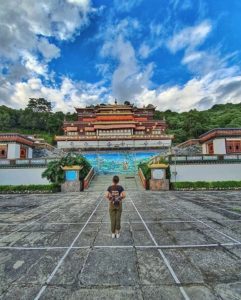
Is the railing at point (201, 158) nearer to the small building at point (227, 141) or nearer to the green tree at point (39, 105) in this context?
the small building at point (227, 141)

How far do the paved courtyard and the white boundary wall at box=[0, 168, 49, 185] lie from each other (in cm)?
1445

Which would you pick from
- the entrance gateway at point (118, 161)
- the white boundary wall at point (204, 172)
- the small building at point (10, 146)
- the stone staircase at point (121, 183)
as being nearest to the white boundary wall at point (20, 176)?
the stone staircase at point (121, 183)

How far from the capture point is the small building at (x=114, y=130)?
4478 cm

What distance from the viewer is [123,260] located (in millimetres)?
4145

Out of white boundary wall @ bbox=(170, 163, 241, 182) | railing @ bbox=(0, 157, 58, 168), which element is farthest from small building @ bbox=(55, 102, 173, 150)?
white boundary wall @ bbox=(170, 163, 241, 182)

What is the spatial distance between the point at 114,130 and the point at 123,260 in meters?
45.4

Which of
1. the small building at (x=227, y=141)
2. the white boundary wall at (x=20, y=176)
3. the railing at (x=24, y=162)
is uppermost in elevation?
the small building at (x=227, y=141)

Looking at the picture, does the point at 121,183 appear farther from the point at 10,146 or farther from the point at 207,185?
the point at 10,146

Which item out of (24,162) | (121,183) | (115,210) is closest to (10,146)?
(24,162)

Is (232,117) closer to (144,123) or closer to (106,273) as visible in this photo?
(144,123)

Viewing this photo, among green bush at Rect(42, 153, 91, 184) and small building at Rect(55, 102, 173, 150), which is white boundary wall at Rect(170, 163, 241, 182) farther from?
small building at Rect(55, 102, 173, 150)

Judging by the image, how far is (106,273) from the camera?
3633 mm

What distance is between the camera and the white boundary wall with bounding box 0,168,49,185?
69.4 ft

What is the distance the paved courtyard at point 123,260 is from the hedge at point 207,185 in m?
11.7
